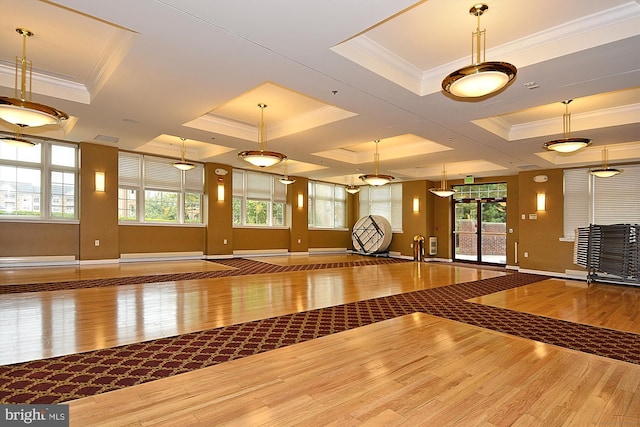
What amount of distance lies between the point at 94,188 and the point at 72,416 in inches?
334

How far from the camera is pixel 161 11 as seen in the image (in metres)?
3.18

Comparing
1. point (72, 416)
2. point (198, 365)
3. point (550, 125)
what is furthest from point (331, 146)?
point (72, 416)

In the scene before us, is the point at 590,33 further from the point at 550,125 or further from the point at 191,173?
the point at 191,173

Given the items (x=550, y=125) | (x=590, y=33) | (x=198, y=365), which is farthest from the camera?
(x=550, y=125)

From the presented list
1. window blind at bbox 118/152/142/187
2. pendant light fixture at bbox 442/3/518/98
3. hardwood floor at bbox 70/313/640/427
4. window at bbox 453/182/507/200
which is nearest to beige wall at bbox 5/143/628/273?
window at bbox 453/182/507/200

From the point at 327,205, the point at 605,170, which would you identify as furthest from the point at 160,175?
the point at 605,170

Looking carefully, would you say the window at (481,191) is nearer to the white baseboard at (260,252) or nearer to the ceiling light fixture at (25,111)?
the white baseboard at (260,252)

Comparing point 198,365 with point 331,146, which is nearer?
point 198,365

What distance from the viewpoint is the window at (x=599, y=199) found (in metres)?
8.77

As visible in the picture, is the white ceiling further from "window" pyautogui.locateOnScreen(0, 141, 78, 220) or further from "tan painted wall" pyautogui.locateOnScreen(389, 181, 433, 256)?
"tan painted wall" pyautogui.locateOnScreen(389, 181, 433, 256)

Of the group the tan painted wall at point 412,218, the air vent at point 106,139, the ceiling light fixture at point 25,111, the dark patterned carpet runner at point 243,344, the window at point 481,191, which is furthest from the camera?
the tan painted wall at point 412,218

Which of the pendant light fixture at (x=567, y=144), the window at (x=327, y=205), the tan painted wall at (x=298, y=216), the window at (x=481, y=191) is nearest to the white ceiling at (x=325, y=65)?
the pendant light fixture at (x=567, y=144)

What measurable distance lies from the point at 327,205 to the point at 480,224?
6.28 meters

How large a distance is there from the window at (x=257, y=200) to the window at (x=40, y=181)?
4752 millimetres
